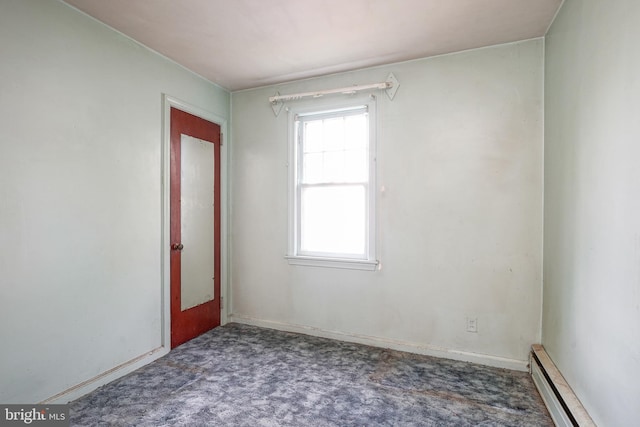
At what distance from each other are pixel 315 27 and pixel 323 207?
5.39 feet

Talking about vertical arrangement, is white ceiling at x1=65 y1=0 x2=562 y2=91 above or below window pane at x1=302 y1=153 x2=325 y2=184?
above

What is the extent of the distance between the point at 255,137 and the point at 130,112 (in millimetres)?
1306

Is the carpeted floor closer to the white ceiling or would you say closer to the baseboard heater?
the baseboard heater

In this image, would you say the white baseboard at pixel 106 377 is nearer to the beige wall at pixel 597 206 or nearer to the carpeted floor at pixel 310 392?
the carpeted floor at pixel 310 392

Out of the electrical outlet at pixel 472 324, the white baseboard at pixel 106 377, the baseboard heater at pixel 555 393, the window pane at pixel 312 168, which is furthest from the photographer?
the window pane at pixel 312 168

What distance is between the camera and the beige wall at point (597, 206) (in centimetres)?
138

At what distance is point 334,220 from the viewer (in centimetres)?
339

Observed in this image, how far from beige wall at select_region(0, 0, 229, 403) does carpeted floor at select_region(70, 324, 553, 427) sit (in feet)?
1.26

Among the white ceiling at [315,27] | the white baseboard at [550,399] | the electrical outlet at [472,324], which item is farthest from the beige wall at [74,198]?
the white baseboard at [550,399]

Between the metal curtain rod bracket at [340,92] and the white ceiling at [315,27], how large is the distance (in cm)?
20

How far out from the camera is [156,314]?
2.89m

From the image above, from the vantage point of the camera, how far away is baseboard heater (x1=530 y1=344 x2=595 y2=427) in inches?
68.3

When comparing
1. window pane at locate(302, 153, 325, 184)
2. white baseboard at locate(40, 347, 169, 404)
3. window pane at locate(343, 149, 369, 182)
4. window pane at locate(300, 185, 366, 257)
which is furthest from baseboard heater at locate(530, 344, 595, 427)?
white baseboard at locate(40, 347, 169, 404)

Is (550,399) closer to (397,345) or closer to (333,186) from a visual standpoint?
(397,345)
